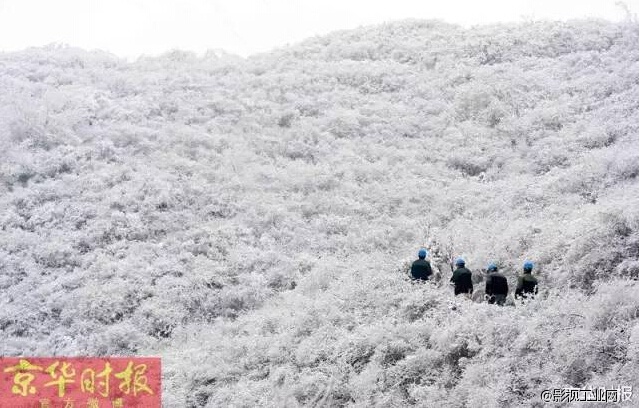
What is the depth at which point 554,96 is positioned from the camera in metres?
22.8

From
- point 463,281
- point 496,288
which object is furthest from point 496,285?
point 463,281

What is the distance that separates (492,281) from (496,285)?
96 millimetres

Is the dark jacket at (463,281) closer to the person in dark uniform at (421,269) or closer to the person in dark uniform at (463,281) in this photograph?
the person in dark uniform at (463,281)

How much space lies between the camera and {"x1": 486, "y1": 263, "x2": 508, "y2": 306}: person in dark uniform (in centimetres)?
994

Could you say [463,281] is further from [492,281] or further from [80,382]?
[80,382]

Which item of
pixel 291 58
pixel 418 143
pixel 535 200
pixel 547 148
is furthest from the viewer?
pixel 291 58

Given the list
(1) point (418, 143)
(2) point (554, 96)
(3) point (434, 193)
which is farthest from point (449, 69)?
(3) point (434, 193)

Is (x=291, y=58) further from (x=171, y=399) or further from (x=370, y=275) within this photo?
(x=171, y=399)

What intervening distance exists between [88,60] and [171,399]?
23.3 metres

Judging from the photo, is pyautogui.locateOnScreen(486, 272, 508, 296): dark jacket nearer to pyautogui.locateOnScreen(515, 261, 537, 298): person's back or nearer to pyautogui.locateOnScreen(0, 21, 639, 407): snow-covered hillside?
pyautogui.locateOnScreen(515, 261, 537, 298): person's back

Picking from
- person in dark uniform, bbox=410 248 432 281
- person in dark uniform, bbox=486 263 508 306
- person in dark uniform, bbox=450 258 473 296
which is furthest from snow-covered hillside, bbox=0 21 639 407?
person in dark uniform, bbox=486 263 508 306

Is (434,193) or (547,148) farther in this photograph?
(547,148)

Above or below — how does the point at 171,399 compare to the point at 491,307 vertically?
below

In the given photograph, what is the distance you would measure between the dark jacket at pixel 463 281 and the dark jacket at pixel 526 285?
3.15ft
